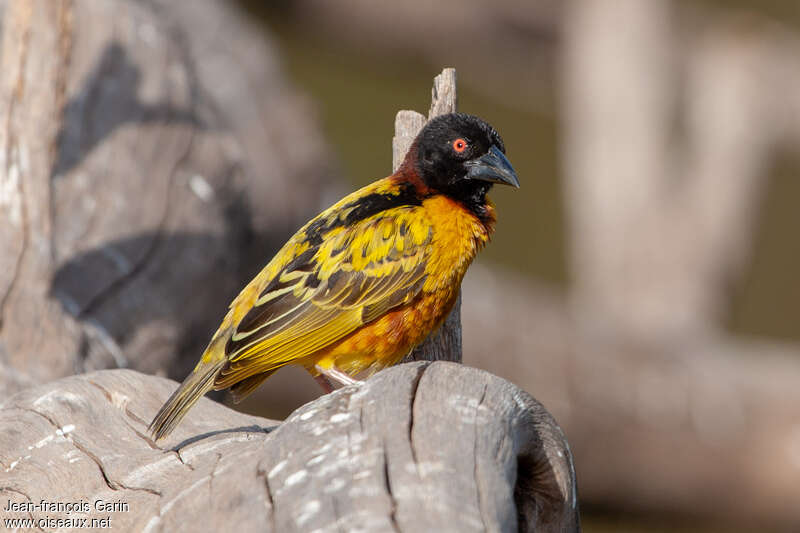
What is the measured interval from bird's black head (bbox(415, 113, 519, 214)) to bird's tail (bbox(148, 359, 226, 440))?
108cm

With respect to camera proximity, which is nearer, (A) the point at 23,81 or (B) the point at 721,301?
(A) the point at 23,81

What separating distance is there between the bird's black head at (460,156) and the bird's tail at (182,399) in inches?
42.7

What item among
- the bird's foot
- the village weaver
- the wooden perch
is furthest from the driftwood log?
the bird's foot

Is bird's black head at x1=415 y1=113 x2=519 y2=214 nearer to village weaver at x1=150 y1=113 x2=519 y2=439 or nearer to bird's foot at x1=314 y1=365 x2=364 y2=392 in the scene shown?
village weaver at x1=150 y1=113 x2=519 y2=439

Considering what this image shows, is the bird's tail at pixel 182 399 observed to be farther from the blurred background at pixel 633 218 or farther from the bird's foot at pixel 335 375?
the blurred background at pixel 633 218

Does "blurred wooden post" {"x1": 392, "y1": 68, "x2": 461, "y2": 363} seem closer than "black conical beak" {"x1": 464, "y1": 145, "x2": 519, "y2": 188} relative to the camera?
Yes

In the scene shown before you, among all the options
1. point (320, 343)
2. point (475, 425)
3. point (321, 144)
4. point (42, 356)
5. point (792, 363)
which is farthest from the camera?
point (792, 363)

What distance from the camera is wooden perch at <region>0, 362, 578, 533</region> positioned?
2273 millimetres

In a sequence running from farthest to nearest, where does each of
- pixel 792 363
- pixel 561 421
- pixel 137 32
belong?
pixel 792 363 → pixel 561 421 → pixel 137 32

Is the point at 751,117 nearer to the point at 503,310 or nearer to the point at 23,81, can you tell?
the point at 503,310

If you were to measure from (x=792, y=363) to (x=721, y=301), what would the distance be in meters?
1.88

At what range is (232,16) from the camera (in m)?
7.12

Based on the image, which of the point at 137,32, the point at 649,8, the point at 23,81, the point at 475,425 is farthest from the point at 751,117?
Answer: the point at 475,425

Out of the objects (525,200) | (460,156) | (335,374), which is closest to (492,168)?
(460,156)
